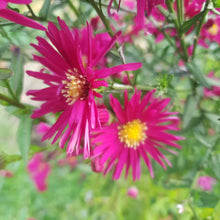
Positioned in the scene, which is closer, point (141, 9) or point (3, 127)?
point (141, 9)

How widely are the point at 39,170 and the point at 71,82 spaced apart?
0.75 meters

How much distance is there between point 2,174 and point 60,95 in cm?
77

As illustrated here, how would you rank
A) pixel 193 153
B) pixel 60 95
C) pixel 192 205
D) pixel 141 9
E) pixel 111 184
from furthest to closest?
pixel 111 184 → pixel 193 153 → pixel 192 205 → pixel 60 95 → pixel 141 9

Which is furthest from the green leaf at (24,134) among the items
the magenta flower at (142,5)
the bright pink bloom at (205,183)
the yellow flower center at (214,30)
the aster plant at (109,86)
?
the bright pink bloom at (205,183)

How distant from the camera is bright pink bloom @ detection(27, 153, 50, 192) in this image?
107 cm

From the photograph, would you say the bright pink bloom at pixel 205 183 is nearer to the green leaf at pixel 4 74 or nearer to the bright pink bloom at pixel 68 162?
the bright pink bloom at pixel 68 162

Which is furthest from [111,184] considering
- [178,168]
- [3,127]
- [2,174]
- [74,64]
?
[3,127]

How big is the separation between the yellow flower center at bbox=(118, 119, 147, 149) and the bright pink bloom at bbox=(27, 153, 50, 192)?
2.11ft

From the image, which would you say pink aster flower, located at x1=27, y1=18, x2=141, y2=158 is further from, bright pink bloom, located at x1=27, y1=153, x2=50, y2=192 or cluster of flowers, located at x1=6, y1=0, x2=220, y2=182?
bright pink bloom, located at x1=27, y1=153, x2=50, y2=192

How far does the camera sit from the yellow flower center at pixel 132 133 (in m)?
0.50

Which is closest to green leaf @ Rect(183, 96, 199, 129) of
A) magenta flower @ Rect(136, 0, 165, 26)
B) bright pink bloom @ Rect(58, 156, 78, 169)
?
magenta flower @ Rect(136, 0, 165, 26)

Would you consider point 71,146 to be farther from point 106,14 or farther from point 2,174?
point 2,174

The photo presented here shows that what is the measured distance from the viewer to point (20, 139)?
493mm

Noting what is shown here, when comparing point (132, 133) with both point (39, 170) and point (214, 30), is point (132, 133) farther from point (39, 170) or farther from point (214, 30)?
point (39, 170)
